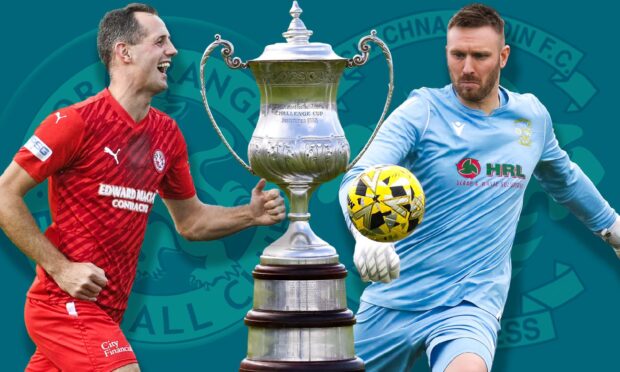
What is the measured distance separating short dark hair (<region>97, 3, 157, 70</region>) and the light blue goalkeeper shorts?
6.67 feet

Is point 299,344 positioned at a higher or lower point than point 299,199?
lower

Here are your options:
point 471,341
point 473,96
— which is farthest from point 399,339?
point 473,96

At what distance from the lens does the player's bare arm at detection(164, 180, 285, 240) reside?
40.8 ft

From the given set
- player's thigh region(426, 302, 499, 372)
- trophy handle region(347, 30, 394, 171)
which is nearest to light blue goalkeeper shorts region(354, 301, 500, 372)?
player's thigh region(426, 302, 499, 372)

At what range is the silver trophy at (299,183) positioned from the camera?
1144cm

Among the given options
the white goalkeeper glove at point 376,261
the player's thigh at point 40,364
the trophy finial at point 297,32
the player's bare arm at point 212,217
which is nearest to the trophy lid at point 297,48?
the trophy finial at point 297,32

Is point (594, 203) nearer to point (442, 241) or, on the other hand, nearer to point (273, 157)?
point (442, 241)

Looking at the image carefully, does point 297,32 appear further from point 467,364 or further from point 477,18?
point 467,364

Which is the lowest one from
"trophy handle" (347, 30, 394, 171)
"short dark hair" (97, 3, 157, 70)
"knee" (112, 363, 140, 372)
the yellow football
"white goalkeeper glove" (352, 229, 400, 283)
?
"knee" (112, 363, 140, 372)

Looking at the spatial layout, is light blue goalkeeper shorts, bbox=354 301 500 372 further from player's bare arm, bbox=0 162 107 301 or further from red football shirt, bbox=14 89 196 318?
player's bare arm, bbox=0 162 107 301

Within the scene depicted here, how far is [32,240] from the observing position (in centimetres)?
1193

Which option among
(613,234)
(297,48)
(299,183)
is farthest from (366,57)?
(613,234)

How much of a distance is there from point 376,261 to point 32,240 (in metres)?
1.90

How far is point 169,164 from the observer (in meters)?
12.5
